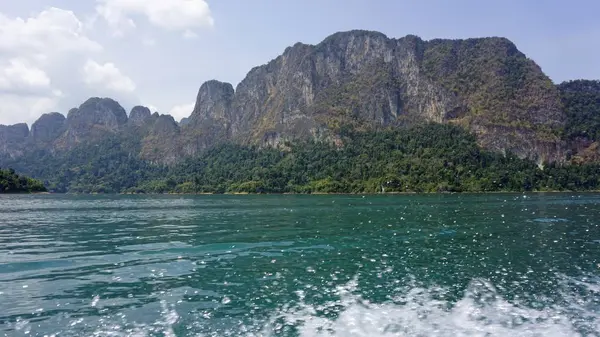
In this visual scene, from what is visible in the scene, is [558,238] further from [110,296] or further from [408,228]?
[110,296]

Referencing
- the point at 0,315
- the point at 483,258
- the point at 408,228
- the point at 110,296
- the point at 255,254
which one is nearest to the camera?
the point at 0,315

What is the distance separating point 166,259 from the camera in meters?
31.8

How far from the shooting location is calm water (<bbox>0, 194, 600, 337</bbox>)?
666 inches

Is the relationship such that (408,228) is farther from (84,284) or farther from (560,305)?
(84,284)

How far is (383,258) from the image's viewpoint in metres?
31.9

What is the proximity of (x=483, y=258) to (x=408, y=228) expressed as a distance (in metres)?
20.6

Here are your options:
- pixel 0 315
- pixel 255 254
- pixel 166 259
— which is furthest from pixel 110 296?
pixel 255 254

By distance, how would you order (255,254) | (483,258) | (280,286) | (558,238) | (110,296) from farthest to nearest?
(558,238) → (255,254) → (483,258) → (280,286) → (110,296)

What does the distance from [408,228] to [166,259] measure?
30456 millimetres

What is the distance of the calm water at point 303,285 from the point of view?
16922mm

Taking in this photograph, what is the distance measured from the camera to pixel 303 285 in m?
23.5

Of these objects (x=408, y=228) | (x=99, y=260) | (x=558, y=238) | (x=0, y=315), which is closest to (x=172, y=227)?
(x=99, y=260)

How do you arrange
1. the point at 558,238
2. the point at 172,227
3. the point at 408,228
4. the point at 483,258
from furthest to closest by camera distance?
the point at 172,227 < the point at 408,228 < the point at 558,238 < the point at 483,258

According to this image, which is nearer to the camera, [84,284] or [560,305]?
[560,305]
